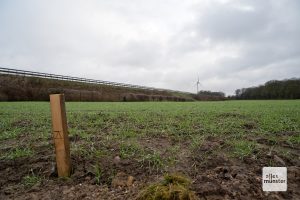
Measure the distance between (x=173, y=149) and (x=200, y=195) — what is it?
149cm

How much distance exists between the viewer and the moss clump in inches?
101

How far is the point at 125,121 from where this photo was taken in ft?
23.2

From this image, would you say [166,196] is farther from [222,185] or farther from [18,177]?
[18,177]

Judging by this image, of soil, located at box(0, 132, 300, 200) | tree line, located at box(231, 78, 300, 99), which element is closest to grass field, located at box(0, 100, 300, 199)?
soil, located at box(0, 132, 300, 200)

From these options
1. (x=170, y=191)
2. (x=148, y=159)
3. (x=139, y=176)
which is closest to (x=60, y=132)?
(x=139, y=176)

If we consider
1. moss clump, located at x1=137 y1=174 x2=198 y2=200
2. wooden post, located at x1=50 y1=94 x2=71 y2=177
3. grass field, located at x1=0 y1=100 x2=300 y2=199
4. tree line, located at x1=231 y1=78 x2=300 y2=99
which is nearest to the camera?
moss clump, located at x1=137 y1=174 x2=198 y2=200

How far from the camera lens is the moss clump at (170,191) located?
256 cm

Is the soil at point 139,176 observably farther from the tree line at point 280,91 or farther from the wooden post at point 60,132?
the tree line at point 280,91

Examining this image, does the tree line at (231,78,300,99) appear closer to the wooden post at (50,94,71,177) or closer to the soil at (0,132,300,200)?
the soil at (0,132,300,200)

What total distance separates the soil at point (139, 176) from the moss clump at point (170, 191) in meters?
0.22

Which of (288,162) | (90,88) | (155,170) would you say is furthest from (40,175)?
(90,88)

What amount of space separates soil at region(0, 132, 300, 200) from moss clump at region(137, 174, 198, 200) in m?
0.22

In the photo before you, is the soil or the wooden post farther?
the wooden post

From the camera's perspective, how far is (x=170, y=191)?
2.59 m
